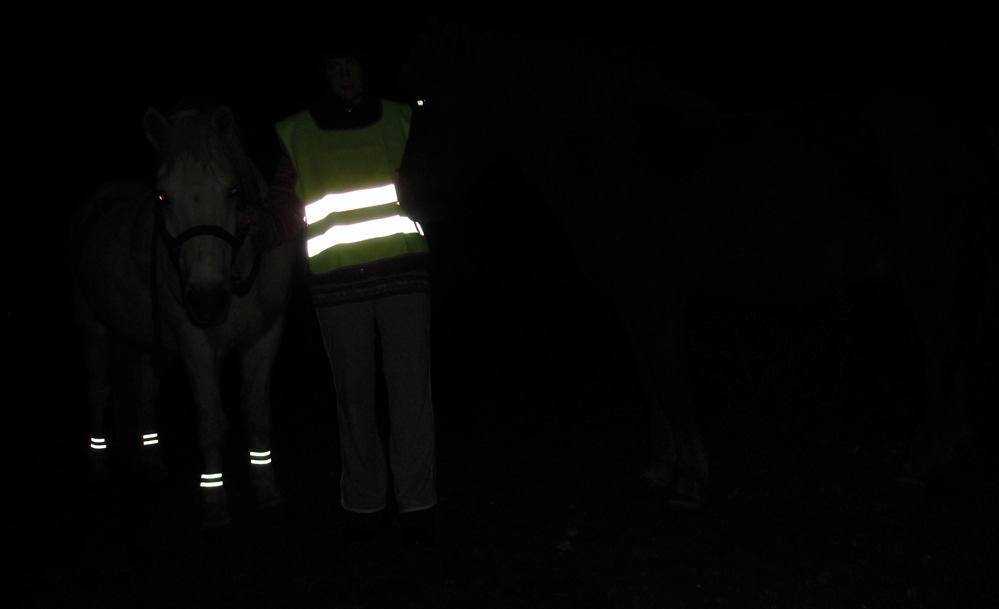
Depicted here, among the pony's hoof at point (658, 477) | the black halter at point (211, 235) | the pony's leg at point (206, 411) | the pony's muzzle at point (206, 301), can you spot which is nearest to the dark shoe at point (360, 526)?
the pony's leg at point (206, 411)

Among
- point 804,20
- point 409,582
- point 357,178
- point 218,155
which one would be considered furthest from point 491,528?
point 804,20

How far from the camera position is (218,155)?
395 centimetres

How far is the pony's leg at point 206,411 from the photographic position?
4.33 meters

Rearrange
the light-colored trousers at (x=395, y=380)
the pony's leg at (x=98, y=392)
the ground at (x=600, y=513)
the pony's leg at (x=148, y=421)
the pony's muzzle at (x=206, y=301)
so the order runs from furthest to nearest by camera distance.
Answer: the pony's leg at (x=98, y=392), the pony's leg at (x=148, y=421), the light-colored trousers at (x=395, y=380), the pony's muzzle at (x=206, y=301), the ground at (x=600, y=513)

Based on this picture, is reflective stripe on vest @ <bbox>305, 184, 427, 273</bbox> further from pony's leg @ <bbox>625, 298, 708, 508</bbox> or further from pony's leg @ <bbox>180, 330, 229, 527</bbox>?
pony's leg @ <bbox>625, 298, 708, 508</bbox>

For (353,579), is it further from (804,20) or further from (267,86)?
(267,86)

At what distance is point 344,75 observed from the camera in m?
3.82

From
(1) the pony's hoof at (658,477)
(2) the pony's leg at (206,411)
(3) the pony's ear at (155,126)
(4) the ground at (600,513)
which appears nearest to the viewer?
(4) the ground at (600,513)

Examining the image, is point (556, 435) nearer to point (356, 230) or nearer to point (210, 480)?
point (210, 480)

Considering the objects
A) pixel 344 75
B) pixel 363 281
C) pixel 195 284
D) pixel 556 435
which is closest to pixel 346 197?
pixel 363 281

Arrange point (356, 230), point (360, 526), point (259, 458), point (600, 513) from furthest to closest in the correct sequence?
point (259, 458)
point (600, 513)
point (360, 526)
point (356, 230)

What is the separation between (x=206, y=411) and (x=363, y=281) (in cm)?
128

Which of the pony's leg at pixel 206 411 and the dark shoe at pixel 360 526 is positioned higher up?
the pony's leg at pixel 206 411

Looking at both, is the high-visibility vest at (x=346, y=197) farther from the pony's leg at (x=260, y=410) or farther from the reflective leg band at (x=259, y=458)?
the reflective leg band at (x=259, y=458)
